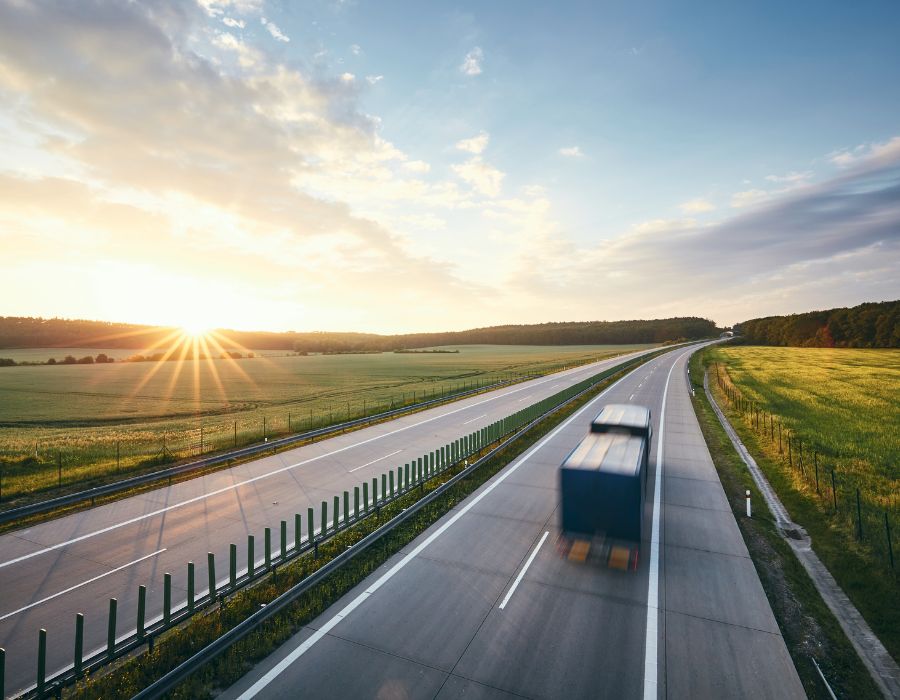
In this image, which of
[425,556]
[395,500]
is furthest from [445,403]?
[425,556]

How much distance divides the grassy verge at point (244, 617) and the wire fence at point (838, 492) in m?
13.1

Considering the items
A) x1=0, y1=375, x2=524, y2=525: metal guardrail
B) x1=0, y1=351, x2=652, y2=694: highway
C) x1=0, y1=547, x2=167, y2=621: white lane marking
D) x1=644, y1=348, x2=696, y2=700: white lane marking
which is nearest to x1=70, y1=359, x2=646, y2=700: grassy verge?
x1=0, y1=351, x2=652, y2=694: highway

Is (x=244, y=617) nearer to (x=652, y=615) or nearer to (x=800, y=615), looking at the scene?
(x=652, y=615)

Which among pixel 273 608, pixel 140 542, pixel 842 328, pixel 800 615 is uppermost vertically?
pixel 842 328

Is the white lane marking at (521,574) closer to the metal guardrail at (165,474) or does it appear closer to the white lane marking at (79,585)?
the white lane marking at (79,585)

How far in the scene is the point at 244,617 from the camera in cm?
936

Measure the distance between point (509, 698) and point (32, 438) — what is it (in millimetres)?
38559

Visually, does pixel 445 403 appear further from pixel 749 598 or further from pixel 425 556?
pixel 749 598

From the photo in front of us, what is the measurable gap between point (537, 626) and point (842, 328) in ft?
559

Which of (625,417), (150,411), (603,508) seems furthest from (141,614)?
(150,411)

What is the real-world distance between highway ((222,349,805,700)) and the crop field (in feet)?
55.3

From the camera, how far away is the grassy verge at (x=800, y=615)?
7.84 metres

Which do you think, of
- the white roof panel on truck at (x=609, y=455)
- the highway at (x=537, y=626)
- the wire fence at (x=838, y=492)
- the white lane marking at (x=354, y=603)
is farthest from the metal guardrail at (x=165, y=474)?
the wire fence at (x=838, y=492)

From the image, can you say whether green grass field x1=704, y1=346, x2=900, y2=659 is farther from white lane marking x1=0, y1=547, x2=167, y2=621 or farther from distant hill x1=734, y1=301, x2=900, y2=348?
distant hill x1=734, y1=301, x2=900, y2=348
